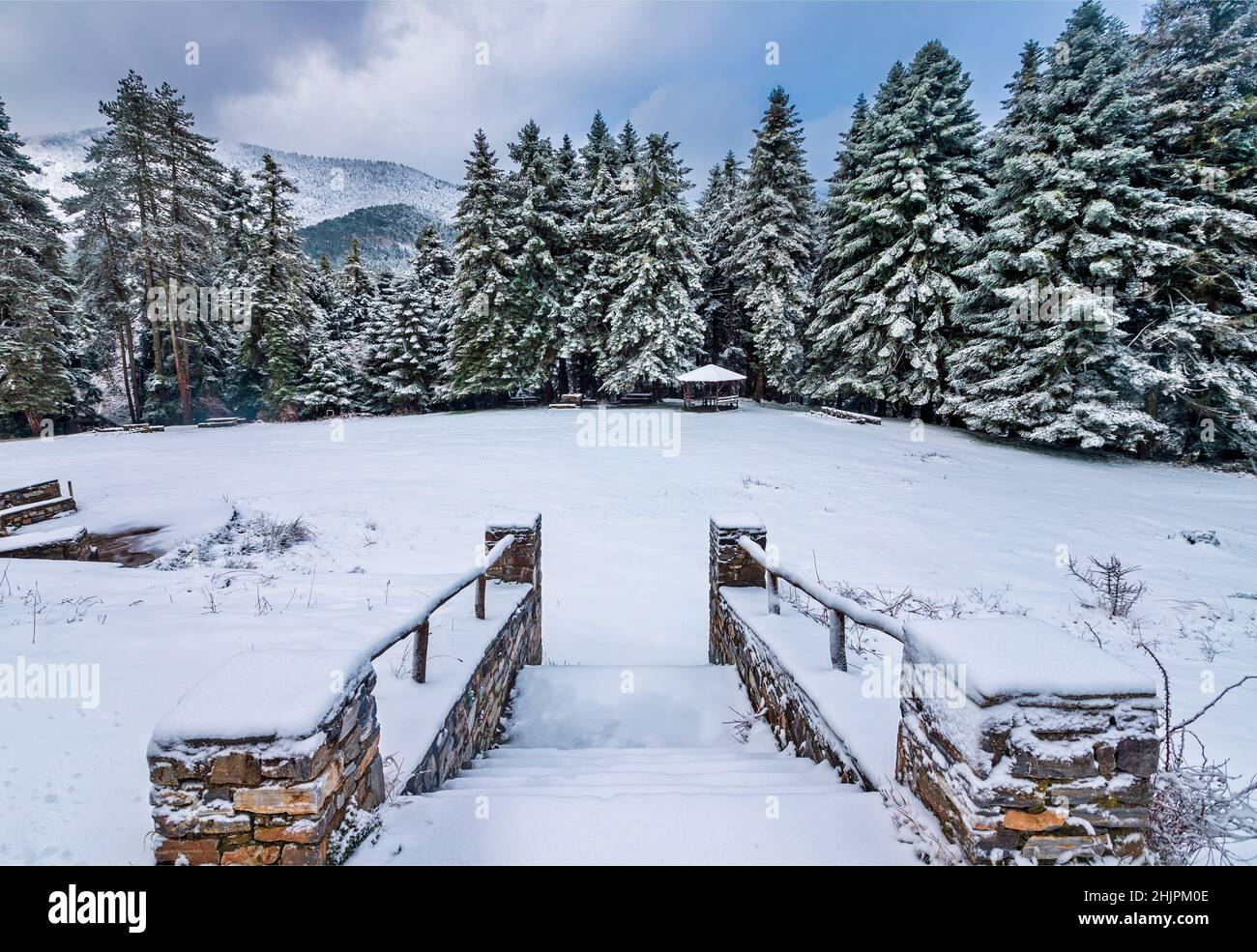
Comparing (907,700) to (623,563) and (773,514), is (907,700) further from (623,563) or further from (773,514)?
(773,514)

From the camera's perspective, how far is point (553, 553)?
8828 mm

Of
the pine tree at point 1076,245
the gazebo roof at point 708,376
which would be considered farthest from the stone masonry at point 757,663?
the gazebo roof at point 708,376

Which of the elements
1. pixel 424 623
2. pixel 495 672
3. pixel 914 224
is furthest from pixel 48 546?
pixel 914 224

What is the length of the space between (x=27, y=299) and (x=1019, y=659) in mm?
31483

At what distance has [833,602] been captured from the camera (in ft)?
11.8

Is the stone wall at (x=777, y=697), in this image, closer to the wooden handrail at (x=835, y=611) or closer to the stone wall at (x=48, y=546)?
the wooden handrail at (x=835, y=611)

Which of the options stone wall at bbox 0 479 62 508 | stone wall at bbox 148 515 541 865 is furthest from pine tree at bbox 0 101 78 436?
stone wall at bbox 148 515 541 865

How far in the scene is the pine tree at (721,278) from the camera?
3059cm

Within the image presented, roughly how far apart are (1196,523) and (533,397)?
28.9 m

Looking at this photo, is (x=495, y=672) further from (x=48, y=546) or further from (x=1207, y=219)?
(x=1207, y=219)

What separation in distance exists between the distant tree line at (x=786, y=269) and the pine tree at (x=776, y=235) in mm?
149

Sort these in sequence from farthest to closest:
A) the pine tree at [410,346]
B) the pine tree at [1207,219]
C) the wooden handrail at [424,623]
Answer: the pine tree at [410,346] → the pine tree at [1207,219] → the wooden handrail at [424,623]

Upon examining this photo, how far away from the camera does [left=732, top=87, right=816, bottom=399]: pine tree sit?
2534cm

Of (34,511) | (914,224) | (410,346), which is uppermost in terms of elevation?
(914,224)
